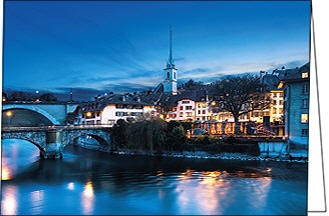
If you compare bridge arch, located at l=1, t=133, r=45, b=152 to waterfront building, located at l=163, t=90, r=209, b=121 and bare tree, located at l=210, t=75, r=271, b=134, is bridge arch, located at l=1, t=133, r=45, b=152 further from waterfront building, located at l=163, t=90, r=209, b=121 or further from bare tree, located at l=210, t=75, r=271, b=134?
waterfront building, located at l=163, t=90, r=209, b=121

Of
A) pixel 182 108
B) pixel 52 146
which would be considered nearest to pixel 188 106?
pixel 182 108

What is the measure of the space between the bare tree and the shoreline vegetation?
6.36 ft

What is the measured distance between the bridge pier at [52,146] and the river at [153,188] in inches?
25.6

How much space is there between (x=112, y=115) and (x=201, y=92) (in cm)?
508

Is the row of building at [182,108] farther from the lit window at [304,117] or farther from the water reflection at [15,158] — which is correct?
the water reflection at [15,158]

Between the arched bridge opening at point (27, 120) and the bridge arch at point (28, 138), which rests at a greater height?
the arched bridge opening at point (27, 120)

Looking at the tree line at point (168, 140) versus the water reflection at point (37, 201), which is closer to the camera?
the water reflection at point (37, 201)

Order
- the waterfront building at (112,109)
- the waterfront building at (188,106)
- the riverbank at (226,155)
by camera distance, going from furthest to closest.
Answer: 1. the waterfront building at (188,106)
2. the waterfront building at (112,109)
3. the riverbank at (226,155)

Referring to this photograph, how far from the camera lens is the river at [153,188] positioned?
4199 millimetres

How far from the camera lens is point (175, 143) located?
35.7 ft

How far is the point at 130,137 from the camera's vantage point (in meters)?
11.2

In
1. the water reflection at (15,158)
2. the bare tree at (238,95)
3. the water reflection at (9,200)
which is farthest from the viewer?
the bare tree at (238,95)

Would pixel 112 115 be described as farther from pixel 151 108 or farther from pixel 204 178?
pixel 204 178

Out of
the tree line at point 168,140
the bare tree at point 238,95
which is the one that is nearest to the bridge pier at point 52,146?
the tree line at point 168,140
